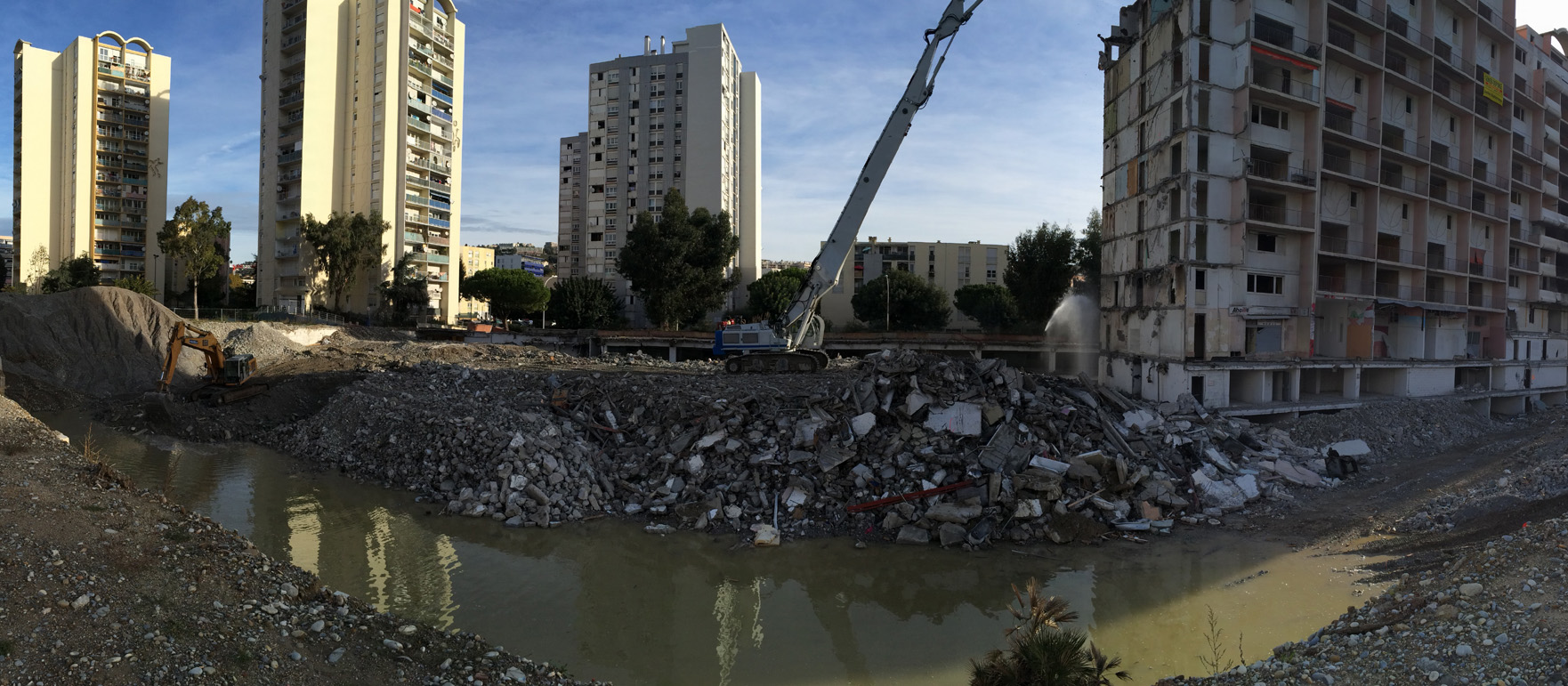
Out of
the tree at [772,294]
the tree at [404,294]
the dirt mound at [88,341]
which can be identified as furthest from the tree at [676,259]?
the dirt mound at [88,341]

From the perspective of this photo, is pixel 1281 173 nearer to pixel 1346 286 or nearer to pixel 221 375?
pixel 1346 286

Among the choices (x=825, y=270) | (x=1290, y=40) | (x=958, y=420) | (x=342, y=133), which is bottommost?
(x=958, y=420)

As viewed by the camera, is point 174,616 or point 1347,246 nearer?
point 174,616

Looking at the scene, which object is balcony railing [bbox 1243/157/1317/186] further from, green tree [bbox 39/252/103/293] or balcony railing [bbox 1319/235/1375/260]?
green tree [bbox 39/252/103/293]

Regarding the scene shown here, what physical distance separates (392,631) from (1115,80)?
1220 inches

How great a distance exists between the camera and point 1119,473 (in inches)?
576

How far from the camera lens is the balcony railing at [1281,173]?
25.8 metres

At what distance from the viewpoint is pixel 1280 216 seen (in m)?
26.2

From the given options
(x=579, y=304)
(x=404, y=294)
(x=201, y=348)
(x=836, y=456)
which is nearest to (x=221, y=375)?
(x=201, y=348)

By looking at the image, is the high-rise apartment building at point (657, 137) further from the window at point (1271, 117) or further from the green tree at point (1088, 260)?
the window at point (1271, 117)

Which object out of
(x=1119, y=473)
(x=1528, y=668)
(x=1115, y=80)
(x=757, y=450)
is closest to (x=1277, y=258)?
(x=1115, y=80)

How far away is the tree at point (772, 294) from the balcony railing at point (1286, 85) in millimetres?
33350

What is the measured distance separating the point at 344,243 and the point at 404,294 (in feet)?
16.2

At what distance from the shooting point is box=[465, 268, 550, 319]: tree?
54.0 metres
